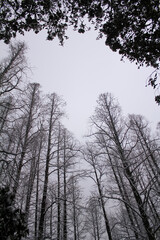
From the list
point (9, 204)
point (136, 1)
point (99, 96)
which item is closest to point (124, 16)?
point (136, 1)

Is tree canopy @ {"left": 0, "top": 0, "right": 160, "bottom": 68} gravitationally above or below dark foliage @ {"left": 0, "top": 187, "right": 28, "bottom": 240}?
above

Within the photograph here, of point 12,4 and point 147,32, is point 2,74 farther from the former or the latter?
point 147,32

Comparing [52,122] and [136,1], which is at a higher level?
[52,122]

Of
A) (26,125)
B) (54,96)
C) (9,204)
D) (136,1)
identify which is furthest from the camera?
(54,96)

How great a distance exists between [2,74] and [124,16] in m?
5.82

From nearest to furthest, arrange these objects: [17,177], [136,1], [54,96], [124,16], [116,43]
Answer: [136,1] < [124,16] < [116,43] < [17,177] < [54,96]

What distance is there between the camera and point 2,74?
5.96 meters

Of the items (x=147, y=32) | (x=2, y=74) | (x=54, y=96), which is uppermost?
(x=54, y=96)

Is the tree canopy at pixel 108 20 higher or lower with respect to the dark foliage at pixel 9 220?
higher

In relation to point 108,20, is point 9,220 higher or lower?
lower

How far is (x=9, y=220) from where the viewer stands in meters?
2.50

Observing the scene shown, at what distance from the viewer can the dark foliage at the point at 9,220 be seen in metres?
2.40

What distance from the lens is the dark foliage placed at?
2.40 m

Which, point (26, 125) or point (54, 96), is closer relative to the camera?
point (26, 125)
